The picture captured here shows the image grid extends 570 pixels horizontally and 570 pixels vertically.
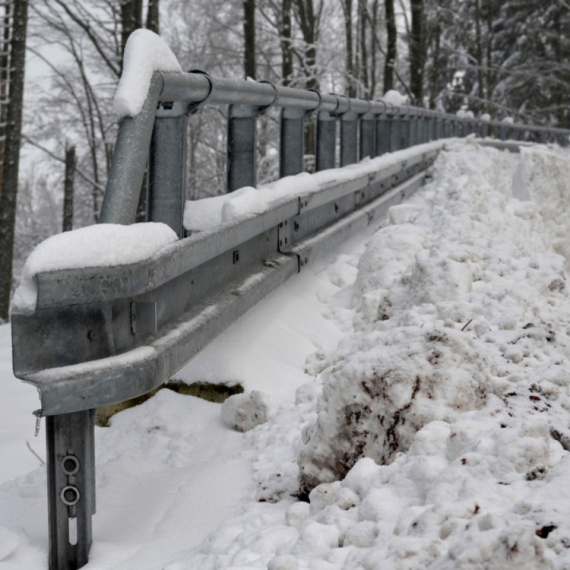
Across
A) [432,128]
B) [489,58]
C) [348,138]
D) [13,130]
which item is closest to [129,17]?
[13,130]

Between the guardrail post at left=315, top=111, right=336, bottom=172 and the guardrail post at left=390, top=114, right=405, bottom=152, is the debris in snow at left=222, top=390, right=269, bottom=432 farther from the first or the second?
the guardrail post at left=390, top=114, right=405, bottom=152

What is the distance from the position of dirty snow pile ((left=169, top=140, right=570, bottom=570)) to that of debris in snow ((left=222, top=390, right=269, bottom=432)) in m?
0.08

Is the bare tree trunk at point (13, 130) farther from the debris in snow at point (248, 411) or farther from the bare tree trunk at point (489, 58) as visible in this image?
the bare tree trunk at point (489, 58)

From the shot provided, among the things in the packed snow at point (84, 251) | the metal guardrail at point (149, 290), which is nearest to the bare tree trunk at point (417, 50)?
the metal guardrail at point (149, 290)

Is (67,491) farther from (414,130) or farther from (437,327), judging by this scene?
(414,130)

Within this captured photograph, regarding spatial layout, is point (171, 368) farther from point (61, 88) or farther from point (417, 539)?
point (61, 88)

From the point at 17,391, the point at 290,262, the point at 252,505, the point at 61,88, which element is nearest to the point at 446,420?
the point at 252,505

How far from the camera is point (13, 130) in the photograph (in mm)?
15289

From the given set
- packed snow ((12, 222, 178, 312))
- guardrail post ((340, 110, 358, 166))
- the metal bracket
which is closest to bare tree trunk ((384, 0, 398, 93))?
guardrail post ((340, 110, 358, 166))

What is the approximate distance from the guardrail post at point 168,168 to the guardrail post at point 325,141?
349 centimetres

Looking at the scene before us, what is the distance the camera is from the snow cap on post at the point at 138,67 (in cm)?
344

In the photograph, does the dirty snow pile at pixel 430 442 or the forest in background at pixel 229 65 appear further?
the forest in background at pixel 229 65

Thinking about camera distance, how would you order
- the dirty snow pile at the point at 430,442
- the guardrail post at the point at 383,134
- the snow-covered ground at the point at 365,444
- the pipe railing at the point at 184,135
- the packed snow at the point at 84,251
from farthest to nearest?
the guardrail post at the point at 383,134
the pipe railing at the point at 184,135
the packed snow at the point at 84,251
the snow-covered ground at the point at 365,444
the dirty snow pile at the point at 430,442

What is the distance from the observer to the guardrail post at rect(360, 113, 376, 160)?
32.7 feet
